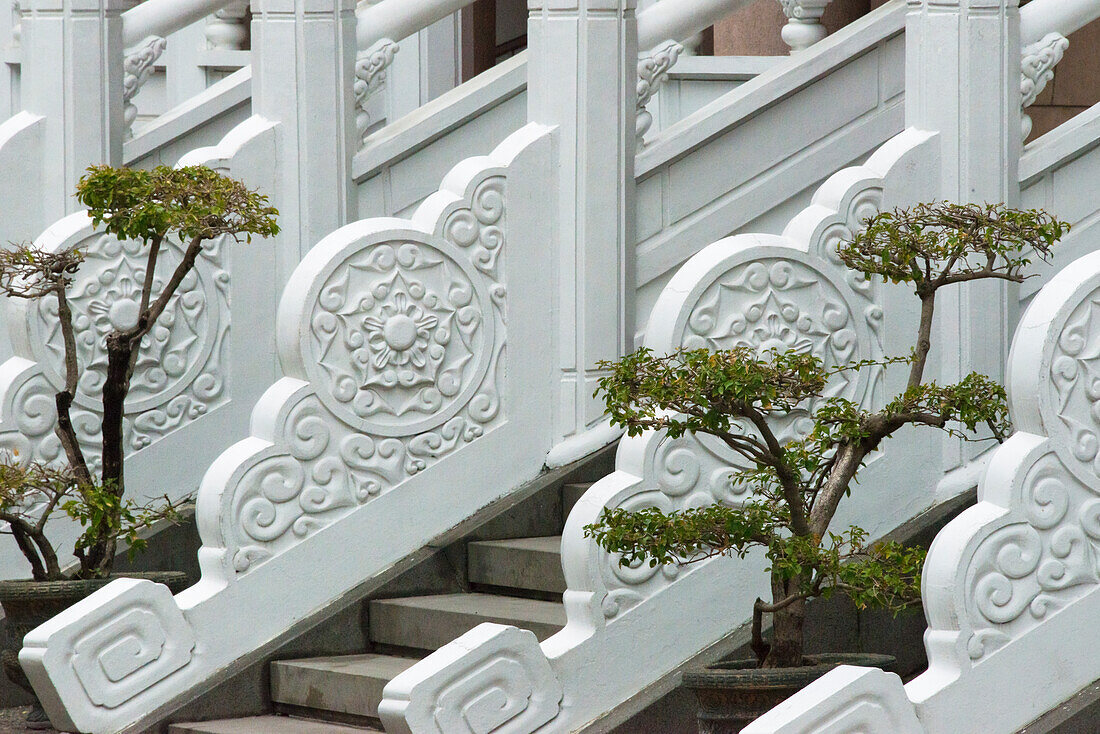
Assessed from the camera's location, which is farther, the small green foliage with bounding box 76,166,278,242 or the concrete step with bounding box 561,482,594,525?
the concrete step with bounding box 561,482,594,525

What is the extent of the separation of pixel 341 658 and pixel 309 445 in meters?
0.76

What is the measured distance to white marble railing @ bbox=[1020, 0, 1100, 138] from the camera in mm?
7156

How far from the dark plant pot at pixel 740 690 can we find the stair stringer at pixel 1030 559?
25cm

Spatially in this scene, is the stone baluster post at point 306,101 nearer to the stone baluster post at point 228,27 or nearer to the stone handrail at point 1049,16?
the stone baluster post at point 228,27

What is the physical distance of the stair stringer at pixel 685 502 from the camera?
6352mm

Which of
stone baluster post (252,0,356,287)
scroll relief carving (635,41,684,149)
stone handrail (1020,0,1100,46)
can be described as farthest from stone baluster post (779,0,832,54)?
stone baluster post (252,0,356,287)

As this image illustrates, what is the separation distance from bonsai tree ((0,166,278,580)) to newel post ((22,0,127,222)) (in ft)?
4.13

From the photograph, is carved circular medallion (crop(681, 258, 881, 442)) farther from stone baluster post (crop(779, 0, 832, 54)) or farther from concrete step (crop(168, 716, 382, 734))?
stone baluster post (crop(779, 0, 832, 54))

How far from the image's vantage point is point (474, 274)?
7648 millimetres

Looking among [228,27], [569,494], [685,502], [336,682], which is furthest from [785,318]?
[228,27]

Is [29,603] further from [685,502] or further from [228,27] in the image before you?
[228,27]

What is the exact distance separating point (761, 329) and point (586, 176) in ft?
3.69

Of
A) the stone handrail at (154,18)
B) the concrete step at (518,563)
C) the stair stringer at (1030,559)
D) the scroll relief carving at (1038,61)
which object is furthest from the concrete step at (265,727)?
the stone handrail at (154,18)

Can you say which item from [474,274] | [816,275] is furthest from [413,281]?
[816,275]
